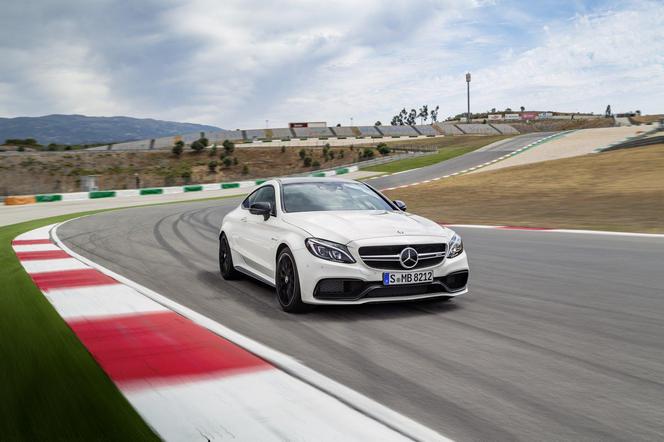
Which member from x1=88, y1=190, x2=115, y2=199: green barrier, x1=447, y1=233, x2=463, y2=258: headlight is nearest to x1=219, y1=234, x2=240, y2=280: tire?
x1=447, y1=233, x2=463, y2=258: headlight

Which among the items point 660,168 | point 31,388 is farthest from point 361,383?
point 660,168

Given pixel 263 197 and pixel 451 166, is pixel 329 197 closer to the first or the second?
pixel 263 197

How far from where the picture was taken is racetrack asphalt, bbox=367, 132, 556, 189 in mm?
39781

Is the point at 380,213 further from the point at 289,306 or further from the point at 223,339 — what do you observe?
the point at 223,339

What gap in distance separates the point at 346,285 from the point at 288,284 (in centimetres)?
69

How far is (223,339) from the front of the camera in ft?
17.5

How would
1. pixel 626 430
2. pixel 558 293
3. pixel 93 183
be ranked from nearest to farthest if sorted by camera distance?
pixel 626 430, pixel 558 293, pixel 93 183

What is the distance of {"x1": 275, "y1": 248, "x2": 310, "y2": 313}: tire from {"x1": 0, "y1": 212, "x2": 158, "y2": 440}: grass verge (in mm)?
1964

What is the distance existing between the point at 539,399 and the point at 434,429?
0.81 metres

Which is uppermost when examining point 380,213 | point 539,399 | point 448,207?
point 380,213

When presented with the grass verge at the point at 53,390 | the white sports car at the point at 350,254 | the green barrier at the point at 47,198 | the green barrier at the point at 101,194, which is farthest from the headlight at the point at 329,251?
the green barrier at the point at 101,194

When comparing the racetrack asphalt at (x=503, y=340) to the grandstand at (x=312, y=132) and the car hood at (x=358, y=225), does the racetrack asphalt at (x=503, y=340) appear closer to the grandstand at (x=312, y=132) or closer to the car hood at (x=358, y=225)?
the car hood at (x=358, y=225)

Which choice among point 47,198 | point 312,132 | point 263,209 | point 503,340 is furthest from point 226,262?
point 312,132

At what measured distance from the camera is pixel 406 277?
6023mm
